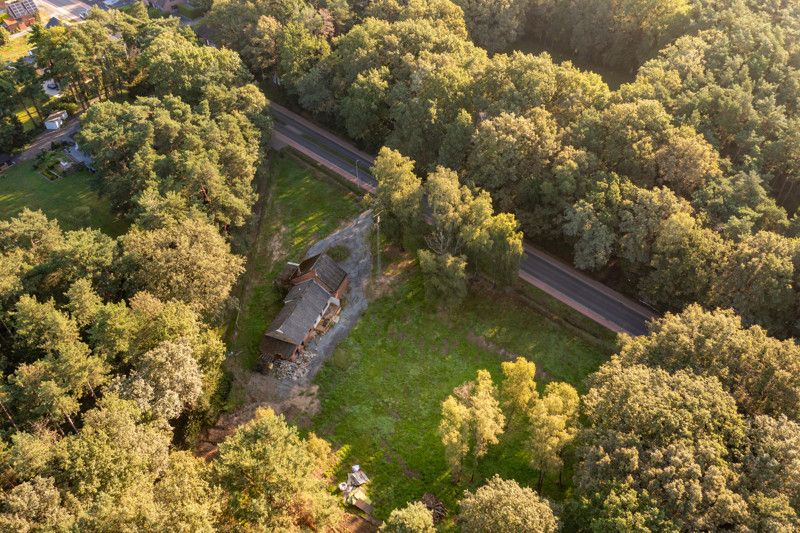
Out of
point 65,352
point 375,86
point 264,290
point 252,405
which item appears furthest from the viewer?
point 375,86

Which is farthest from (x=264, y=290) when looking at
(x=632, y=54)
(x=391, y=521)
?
(x=632, y=54)

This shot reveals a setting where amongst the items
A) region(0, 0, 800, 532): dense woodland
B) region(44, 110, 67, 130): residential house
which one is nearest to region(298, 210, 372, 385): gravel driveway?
region(0, 0, 800, 532): dense woodland

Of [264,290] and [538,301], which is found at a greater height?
[538,301]

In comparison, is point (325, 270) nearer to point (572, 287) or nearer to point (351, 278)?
point (351, 278)

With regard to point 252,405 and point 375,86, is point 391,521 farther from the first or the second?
point 375,86

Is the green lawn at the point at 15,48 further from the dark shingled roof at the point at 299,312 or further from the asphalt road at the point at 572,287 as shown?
the dark shingled roof at the point at 299,312

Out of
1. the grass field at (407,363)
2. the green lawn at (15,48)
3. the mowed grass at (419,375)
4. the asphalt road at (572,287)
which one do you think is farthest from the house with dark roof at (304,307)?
the green lawn at (15,48)

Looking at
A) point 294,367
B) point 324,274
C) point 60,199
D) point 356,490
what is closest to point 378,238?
point 324,274
